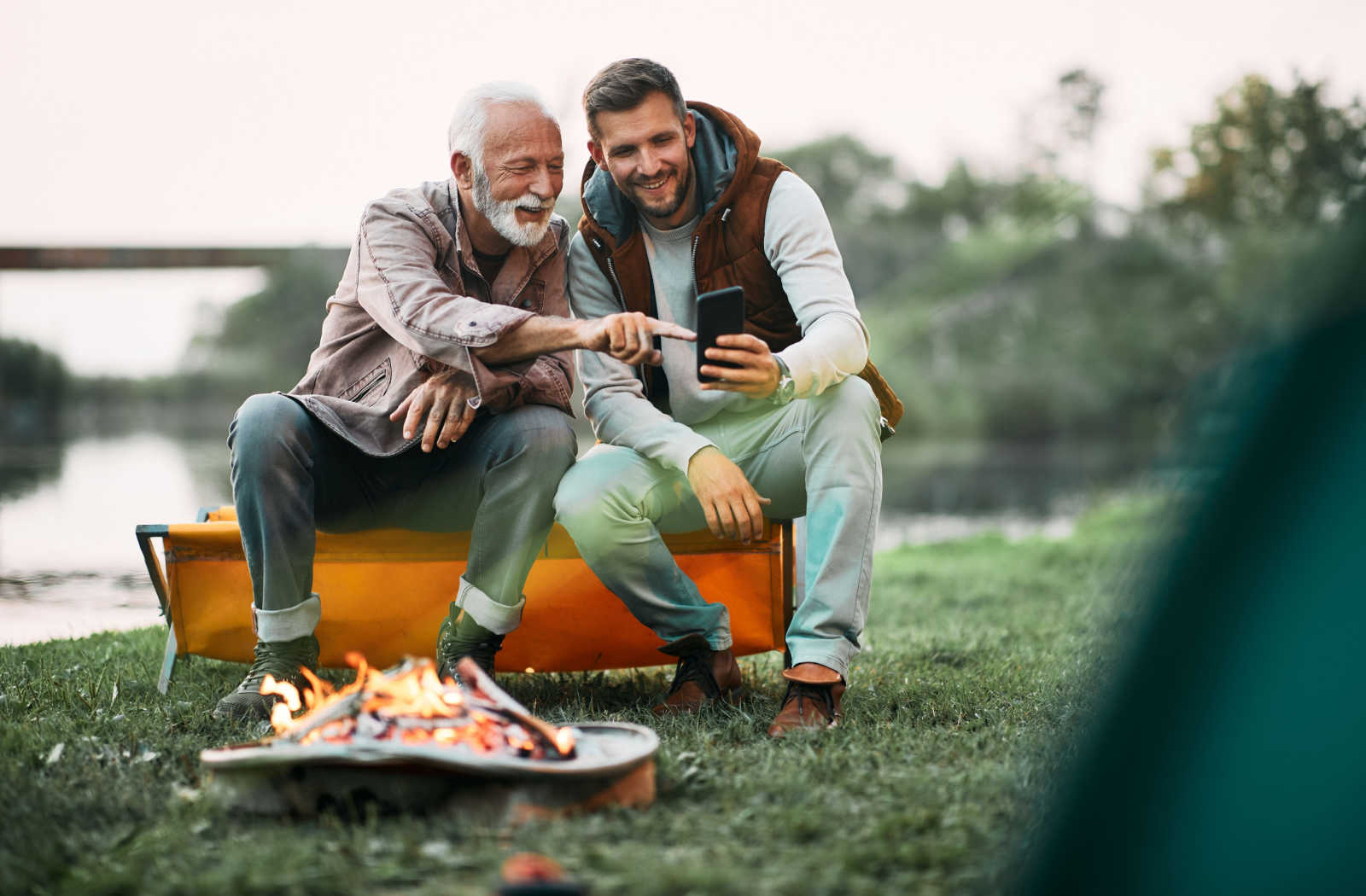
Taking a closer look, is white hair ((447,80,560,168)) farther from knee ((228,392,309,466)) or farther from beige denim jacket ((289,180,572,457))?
knee ((228,392,309,466))

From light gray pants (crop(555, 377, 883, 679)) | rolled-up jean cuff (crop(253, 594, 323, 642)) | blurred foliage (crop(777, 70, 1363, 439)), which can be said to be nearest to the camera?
light gray pants (crop(555, 377, 883, 679))

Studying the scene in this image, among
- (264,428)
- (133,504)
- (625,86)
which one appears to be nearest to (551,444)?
(264,428)

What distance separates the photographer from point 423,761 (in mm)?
1613

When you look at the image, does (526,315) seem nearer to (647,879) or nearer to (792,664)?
(792,664)

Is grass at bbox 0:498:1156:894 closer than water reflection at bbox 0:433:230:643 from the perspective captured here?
Yes

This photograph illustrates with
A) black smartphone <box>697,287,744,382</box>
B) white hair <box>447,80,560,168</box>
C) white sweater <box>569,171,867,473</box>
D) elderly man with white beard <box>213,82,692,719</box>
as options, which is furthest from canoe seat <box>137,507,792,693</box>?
white hair <box>447,80,560,168</box>

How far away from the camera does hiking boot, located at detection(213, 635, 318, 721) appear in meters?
2.37

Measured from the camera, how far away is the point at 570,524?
2480 mm

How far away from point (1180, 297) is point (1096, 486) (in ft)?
62.9

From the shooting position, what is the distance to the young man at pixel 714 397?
93.3 inches

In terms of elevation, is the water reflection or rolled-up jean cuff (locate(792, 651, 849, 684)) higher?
rolled-up jean cuff (locate(792, 651, 849, 684))

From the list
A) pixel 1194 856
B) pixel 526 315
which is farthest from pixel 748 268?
pixel 1194 856

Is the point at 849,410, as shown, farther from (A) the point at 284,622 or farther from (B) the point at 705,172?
(A) the point at 284,622

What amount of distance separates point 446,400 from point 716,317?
660 millimetres
